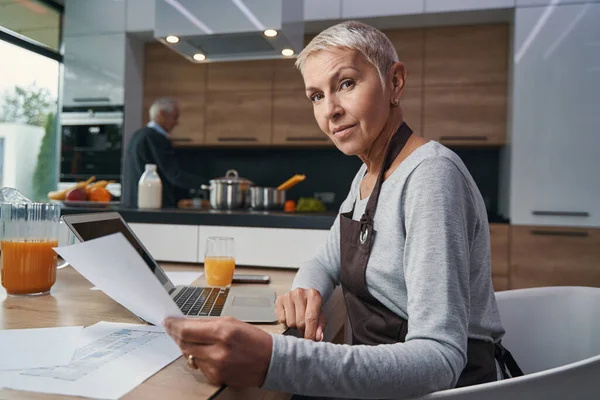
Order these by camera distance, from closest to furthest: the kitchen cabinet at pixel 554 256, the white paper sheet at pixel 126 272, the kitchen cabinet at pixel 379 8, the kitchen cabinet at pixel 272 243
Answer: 1. the white paper sheet at pixel 126 272
2. the kitchen cabinet at pixel 272 243
3. the kitchen cabinet at pixel 554 256
4. the kitchen cabinet at pixel 379 8

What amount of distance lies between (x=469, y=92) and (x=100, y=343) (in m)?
3.05

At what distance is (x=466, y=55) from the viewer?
3.24m

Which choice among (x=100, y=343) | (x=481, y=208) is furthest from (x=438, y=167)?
(x=100, y=343)

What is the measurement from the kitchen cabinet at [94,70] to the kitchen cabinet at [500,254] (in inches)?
108

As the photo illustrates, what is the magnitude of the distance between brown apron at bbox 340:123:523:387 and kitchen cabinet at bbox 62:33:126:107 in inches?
126

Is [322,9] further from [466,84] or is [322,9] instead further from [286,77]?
[466,84]

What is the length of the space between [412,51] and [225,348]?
3.15 metres

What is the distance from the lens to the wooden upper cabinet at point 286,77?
3.53 metres

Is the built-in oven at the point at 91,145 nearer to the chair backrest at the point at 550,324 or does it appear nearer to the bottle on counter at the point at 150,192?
the bottle on counter at the point at 150,192

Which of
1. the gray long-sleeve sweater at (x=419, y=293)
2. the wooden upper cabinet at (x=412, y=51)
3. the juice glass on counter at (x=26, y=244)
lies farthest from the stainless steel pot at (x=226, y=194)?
the gray long-sleeve sweater at (x=419, y=293)

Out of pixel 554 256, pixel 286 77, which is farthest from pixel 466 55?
pixel 554 256

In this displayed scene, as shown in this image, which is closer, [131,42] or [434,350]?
[434,350]

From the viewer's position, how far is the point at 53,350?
0.62 m

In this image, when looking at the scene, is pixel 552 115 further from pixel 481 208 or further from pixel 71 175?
pixel 71 175
